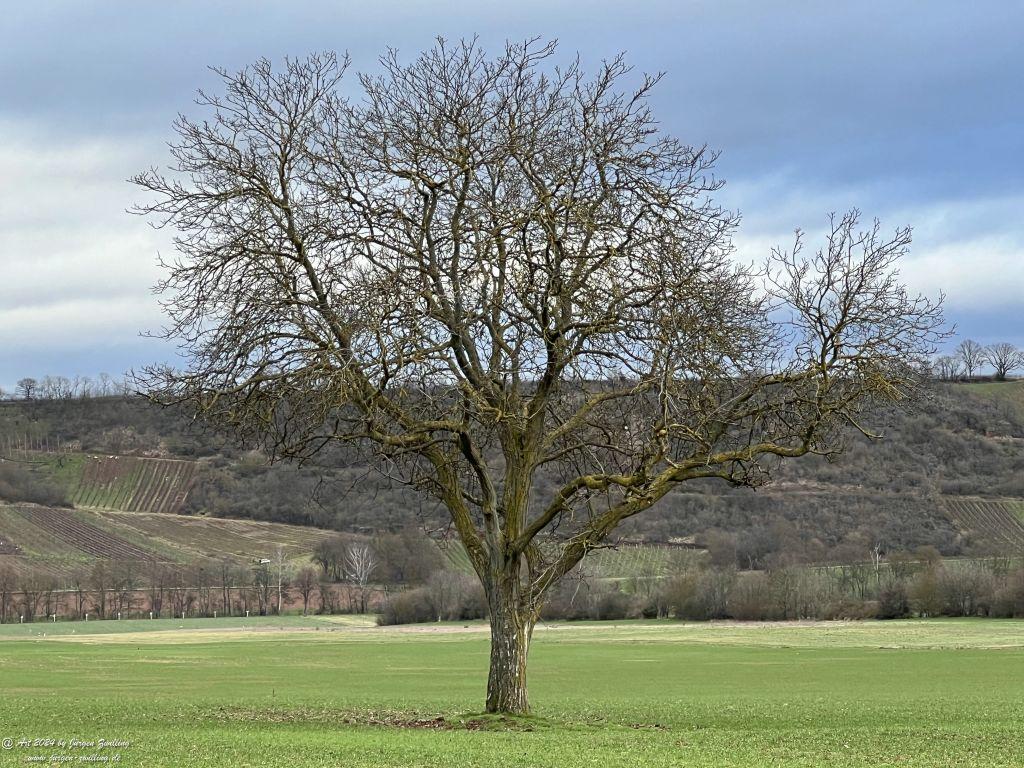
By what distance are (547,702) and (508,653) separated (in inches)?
417

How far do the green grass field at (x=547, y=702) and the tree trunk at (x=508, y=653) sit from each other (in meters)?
0.70

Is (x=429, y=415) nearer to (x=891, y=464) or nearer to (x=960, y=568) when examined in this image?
(x=960, y=568)

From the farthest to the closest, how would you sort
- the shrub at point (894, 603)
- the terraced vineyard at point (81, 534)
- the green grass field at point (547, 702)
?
the terraced vineyard at point (81, 534)
the shrub at point (894, 603)
the green grass field at point (547, 702)

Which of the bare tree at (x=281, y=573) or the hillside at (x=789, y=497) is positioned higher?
the hillside at (x=789, y=497)

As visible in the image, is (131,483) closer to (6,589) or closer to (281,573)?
(281,573)

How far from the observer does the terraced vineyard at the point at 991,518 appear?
15625 cm

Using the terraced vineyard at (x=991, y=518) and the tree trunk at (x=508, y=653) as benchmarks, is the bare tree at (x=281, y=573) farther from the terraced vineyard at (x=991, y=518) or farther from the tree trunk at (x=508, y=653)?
the tree trunk at (x=508, y=653)

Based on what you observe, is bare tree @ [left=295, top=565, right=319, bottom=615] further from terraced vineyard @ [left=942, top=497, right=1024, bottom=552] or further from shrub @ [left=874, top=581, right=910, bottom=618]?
terraced vineyard @ [left=942, top=497, right=1024, bottom=552]

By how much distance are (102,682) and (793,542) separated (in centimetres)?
11941

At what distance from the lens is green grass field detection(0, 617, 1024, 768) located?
1664 cm

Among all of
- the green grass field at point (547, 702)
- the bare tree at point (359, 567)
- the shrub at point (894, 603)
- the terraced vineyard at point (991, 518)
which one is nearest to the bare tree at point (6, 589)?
the bare tree at point (359, 567)

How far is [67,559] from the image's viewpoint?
147 meters

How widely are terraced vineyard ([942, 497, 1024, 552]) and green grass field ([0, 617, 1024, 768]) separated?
8326cm

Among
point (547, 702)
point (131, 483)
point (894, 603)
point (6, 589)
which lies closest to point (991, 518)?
point (894, 603)
